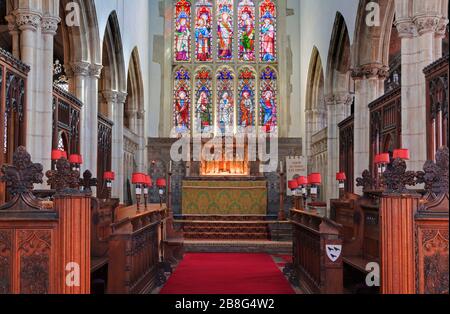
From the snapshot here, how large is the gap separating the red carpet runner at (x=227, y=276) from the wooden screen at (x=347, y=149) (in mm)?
3739

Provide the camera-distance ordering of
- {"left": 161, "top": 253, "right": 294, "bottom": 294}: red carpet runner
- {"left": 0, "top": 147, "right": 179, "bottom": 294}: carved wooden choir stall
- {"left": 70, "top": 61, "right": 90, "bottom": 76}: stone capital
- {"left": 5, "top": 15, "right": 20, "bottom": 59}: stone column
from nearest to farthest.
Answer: {"left": 0, "top": 147, "right": 179, "bottom": 294}: carved wooden choir stall
{"left": 161, "top": 253, "right": 294, "bottom": 294}: red carpet runner
{"left": 5, "top": 15, "right": 20, "bottom": 59}: stone column
{"left": 70, "top": 61, "right": 90, "bottom": 76}: stone capital

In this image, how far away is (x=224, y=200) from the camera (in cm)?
1850

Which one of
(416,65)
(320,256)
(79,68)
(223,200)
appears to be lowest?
(320,256)

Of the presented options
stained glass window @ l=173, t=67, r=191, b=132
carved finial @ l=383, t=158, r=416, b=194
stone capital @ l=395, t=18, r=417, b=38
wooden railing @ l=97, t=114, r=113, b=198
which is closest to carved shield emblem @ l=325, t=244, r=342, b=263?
carved finial @ l=383, t=158, r=416, b=194

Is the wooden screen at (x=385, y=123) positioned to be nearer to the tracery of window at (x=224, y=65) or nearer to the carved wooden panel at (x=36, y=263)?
the tracery of window at (x=224, y=65)

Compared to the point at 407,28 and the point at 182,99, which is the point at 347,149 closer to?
the point at 407,28

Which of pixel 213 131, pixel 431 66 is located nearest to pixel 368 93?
pixel 431 66

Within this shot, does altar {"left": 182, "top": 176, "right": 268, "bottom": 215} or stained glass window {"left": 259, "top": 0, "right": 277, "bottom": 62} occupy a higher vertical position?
stained glass window {"left": 259, "top": 0, "right": 277, "bottom": 62}

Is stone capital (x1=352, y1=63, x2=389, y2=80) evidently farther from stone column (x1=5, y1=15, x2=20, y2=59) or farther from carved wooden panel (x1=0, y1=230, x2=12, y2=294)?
carved wooden panel (x1=0, y1=230, x2=12, y2=294)

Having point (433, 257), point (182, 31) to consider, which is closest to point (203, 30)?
point (182, 31)

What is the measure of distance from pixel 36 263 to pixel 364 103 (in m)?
11.4

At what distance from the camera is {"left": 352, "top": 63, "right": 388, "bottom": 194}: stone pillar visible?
1443 cm

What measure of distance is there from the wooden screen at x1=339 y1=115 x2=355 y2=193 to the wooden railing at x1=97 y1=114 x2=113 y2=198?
607 centimetres

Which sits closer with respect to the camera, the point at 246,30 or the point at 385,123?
the point at 385,123
